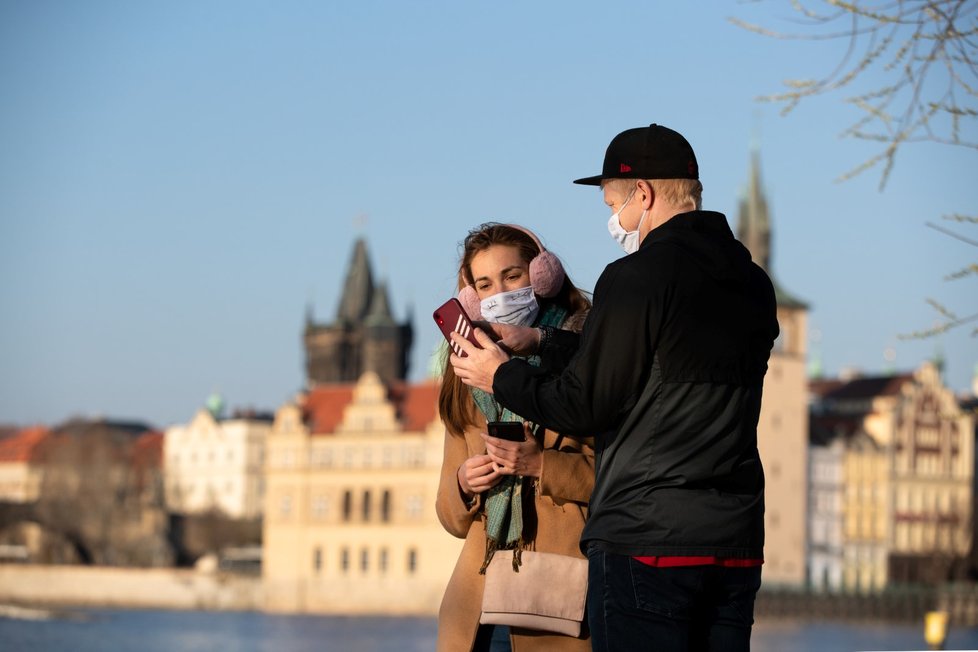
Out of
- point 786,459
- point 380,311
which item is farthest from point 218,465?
point 786,459

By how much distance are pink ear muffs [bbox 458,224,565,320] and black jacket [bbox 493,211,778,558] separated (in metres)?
0.70

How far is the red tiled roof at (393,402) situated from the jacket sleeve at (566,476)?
212 feet

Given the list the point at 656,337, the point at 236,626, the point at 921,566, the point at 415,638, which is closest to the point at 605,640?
the point at 656,337

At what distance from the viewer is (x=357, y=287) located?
93.4 m

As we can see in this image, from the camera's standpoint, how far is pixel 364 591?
6912cm

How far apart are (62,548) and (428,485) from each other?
19.3 metres

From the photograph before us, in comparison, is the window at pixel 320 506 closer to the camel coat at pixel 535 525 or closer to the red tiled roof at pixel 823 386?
the red tiled roof at pixel 823 386

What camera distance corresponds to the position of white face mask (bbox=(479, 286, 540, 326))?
3.85 meters

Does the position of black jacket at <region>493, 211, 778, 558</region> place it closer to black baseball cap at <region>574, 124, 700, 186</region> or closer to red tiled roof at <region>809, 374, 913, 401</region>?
black baseball cap at <region>574, 124, 700, 186</region>

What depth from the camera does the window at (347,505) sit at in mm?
71106

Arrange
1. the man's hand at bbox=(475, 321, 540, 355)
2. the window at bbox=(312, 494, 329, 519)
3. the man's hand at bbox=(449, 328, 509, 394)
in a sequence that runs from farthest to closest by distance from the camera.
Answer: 1. the window at bbox=(312, 494, 329, 519)
2. the man's hand at bbox=(475, 321, 540, 355)
3. the man's hand at bbox=(449, 328, 509, 394)

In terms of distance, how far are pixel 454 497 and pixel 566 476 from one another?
285mm

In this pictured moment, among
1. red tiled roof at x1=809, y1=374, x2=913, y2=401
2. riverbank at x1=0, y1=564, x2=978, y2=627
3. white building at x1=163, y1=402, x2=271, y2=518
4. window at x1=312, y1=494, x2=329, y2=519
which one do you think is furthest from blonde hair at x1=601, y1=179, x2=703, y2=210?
white building at x1=163, y1=402, x2=271, y2=518

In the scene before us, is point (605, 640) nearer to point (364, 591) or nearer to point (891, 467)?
point (364, 591)
